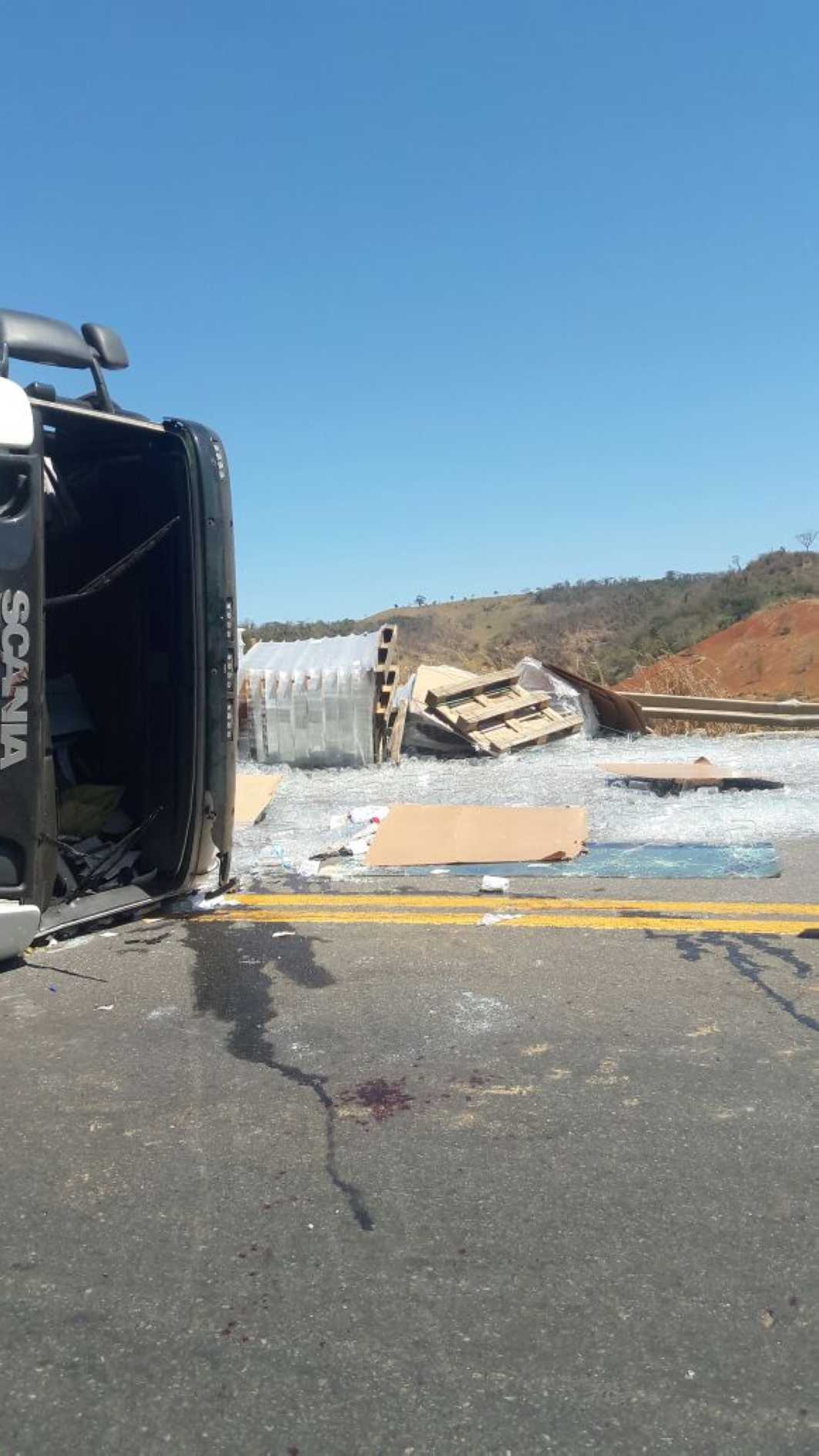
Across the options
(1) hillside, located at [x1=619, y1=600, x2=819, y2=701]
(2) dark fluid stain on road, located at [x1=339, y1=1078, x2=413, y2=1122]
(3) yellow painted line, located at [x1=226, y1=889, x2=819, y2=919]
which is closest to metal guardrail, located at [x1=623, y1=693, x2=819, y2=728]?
(3) yellow painted line, located at [x1=226, y1=889, x2=819, y2=919]

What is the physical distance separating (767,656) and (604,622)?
18.9 m

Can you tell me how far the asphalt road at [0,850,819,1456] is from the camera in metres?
2.20

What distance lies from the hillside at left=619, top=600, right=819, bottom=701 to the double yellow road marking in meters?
20.4

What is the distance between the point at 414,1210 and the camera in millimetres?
2865

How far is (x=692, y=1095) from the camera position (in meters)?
3.48

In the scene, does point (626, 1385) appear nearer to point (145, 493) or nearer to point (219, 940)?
point (219, 940)

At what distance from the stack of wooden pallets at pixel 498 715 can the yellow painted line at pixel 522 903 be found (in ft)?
18.5

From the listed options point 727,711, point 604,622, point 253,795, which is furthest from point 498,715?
point 604,622

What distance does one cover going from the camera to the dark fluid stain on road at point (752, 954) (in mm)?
4445

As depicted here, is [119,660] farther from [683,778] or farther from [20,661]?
[683,778]

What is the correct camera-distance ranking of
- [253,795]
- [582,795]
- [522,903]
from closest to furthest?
[522,903]
[253,795]
[582,795]

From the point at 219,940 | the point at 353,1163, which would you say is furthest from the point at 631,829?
the point at 353,1163

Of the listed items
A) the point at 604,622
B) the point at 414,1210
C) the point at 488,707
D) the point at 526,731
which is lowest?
the point at 414,1210

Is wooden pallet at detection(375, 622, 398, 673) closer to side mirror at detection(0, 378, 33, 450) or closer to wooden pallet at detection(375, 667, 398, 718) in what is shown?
wooden pallet at detection(375, 667, 398, 718)
